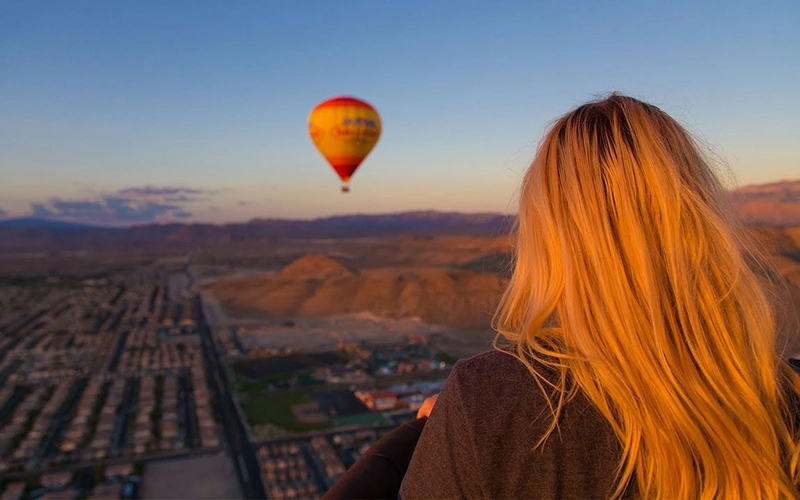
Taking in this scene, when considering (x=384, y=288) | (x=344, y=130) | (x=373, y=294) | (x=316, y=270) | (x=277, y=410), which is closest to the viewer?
(x=277, y=410)

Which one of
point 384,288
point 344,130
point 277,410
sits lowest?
point 277,410

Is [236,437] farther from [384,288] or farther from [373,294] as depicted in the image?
[384,288]

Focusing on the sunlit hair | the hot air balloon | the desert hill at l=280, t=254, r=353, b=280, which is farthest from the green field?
the desert hill at l=280, t=254, r=353, b=280

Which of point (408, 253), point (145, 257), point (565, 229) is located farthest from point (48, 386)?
point (145, 257)

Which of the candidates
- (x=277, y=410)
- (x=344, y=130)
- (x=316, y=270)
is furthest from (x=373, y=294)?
(x=277, y=410)

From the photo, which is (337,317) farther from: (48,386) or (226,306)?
(48,386)

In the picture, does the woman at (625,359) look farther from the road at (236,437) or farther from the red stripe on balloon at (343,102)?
the red stripe on balloon at (343,102)
